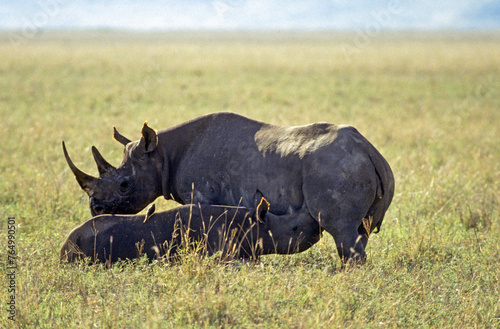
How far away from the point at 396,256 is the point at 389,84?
18.7 metres

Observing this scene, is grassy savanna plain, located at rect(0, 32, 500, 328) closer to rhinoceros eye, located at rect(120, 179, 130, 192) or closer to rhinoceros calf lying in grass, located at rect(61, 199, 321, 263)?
rhinoceros calf lying in grass, located at rect(61, 199, 321, 263)

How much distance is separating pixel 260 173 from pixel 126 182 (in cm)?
172

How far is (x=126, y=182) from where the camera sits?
6.93 meters

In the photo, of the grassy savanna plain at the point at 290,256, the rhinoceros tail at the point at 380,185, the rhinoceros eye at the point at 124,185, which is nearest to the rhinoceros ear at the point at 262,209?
the grassy savanna plain at the point at 290,256

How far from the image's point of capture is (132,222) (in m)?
6.07

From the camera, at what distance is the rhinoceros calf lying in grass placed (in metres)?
5.85

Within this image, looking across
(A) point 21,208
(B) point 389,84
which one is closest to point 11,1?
(B) point 389,84

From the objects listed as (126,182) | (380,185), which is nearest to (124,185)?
(126,182)

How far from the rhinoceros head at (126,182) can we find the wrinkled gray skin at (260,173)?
1 centimetres

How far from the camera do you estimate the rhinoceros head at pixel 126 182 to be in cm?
686

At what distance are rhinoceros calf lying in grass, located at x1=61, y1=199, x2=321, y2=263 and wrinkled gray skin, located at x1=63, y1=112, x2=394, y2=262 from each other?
10.5 inches

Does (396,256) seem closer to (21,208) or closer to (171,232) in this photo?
(171,232)

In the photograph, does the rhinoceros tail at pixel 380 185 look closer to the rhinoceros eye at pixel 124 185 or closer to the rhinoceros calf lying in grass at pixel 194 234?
the rhinoceros calf lying in grass at pixel 194 234

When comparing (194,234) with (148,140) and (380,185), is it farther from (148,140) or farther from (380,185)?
(380,185)
